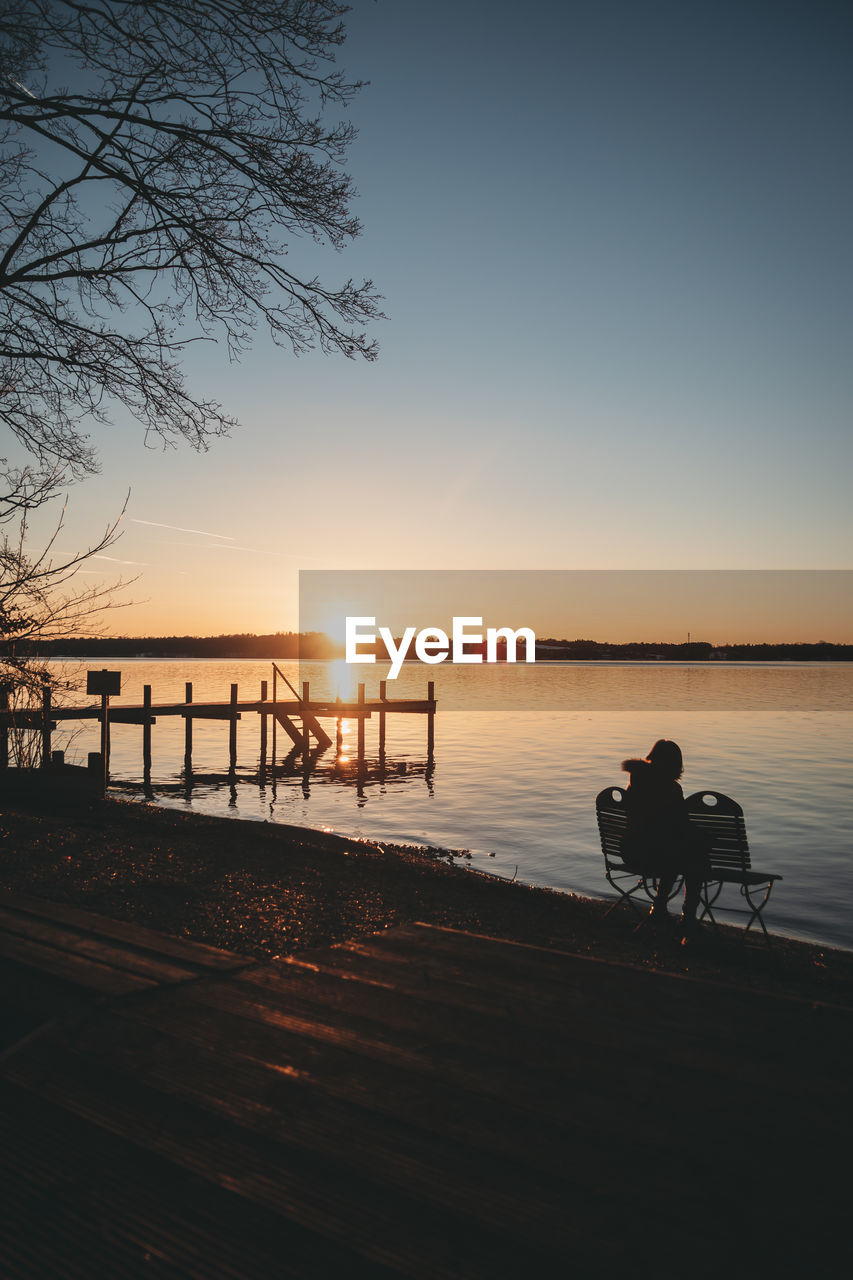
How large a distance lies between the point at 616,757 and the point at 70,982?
34739mm

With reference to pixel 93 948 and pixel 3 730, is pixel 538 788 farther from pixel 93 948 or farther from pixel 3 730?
pixel 93 948

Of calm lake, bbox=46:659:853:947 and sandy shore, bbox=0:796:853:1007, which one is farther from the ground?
sandy shore, bbox=0:796:853:1007

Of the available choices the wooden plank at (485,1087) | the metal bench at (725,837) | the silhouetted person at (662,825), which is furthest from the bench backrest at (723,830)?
the wooden plank at (485,1087)

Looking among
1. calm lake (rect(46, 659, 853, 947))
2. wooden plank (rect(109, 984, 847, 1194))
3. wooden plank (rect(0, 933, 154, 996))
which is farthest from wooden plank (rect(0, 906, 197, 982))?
calm lake (rect(46, 659, 853, 947))

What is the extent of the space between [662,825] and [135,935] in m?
4.80

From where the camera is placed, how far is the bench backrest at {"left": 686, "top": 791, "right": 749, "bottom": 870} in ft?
25.4

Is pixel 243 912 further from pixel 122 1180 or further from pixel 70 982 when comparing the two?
pixel 122 1180

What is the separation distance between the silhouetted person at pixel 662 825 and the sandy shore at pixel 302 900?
71 cm

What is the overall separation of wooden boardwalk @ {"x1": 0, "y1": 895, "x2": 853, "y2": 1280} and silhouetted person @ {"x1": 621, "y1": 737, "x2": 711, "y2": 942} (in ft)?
11.8

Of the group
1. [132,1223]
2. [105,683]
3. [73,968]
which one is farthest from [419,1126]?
[105,683]

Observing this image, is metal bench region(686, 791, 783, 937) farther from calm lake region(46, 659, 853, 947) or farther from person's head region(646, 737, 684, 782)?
calm lake region(46, 659, 853, 947)

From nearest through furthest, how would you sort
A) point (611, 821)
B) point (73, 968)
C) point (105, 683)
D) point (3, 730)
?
point (73, 968) < point (611, 821) < point (3, 730) < point (105, 683)

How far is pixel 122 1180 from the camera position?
2.65 metres

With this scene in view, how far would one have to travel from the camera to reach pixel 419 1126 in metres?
2.88
